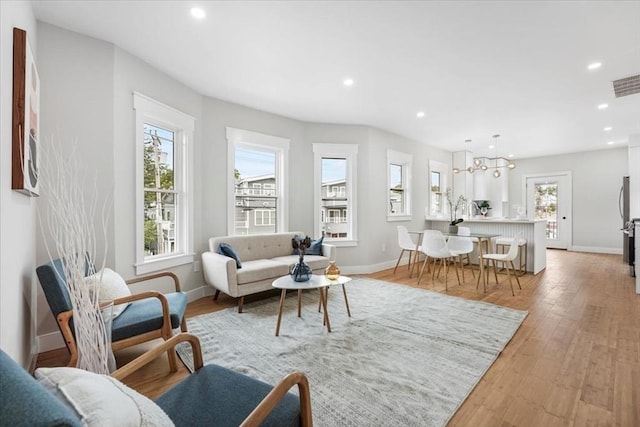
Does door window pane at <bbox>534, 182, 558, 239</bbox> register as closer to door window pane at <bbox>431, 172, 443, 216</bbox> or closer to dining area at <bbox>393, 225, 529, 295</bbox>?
door window pane at <bbox>431, 172, 443, 216</bbox>

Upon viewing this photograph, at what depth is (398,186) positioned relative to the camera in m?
6.45

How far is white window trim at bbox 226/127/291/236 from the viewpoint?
4352mm

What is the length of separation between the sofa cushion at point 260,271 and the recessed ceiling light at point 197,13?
249cm

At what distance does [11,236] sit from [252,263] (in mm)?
2511

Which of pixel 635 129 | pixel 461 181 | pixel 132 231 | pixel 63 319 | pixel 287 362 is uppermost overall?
pixel 635 129

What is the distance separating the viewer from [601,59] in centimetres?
314

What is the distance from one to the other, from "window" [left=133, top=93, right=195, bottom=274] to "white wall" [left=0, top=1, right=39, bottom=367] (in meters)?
1.03

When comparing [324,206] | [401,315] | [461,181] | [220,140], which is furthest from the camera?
[461,181]

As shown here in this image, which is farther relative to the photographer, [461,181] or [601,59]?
[461,181]

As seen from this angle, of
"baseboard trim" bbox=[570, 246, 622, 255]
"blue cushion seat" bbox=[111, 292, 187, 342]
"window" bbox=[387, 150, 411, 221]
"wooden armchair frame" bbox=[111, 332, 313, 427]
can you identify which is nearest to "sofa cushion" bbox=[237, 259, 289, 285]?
"blue cushion seat" bbox=[111, 292, 187, 342]

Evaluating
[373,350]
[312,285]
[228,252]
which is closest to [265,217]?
[228,252]

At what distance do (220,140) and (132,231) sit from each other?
5.84 feet

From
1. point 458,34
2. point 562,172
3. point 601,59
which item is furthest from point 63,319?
point 562,172

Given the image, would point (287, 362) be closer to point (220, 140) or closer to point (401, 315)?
point (401, 315)
